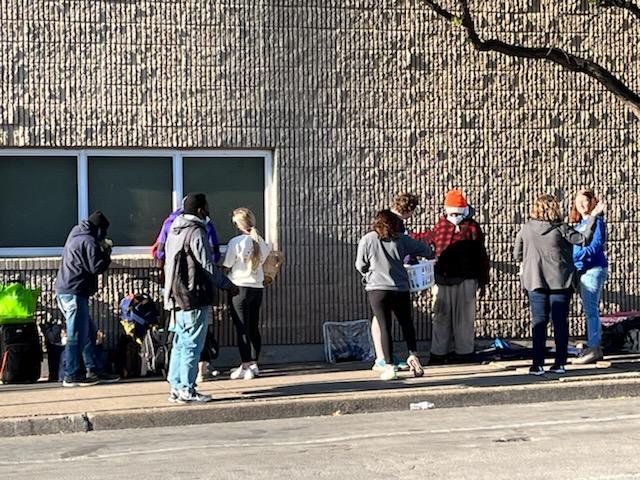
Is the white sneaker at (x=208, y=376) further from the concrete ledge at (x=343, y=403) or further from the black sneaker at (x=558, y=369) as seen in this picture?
the black sneaker at (x=558, y=369)

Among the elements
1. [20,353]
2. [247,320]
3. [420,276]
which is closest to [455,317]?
[420,276]

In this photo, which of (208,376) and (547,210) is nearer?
(547,210)

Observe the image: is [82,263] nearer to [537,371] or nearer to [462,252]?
[462,252]

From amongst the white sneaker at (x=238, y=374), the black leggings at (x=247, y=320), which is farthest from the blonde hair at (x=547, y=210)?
the white sneaker at (x=238, y=374)

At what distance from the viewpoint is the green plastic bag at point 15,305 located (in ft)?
40.3

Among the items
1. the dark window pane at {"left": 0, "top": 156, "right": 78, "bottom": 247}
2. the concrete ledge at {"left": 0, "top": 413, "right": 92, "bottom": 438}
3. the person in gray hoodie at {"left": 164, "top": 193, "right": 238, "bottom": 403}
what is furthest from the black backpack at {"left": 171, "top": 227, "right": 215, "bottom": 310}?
the dark window pane at {"left": 0, "top": 156, "right": 78, "bottom": 247}

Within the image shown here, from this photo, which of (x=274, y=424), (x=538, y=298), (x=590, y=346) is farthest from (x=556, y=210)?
(x=274, y=424)

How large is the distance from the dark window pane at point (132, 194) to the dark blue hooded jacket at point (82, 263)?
44.2 inches

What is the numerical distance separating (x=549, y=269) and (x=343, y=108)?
10.7 feet

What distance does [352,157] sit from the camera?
44.8ft

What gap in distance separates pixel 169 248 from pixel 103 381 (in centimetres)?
226

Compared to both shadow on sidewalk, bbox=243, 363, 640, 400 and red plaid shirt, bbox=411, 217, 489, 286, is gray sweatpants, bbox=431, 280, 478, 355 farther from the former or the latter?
shadow on sidewalk, bbox=243, 363, 640, 400

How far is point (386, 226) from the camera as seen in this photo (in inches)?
474

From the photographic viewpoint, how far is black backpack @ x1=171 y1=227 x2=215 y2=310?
10.6 meters
